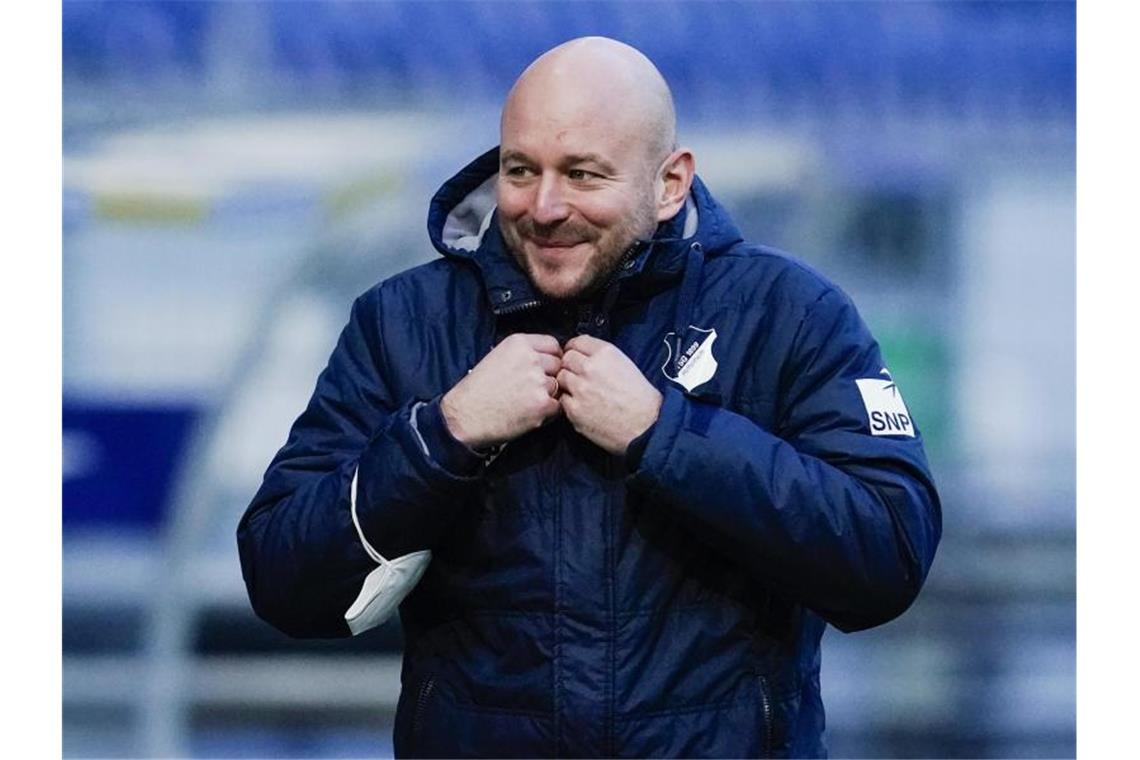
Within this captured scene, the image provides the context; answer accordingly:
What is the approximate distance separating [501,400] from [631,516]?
8.5 inches

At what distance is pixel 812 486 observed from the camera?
2.06 metres

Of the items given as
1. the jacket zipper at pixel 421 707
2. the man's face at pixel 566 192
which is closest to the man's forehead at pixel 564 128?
the man's face at pixel 566 192

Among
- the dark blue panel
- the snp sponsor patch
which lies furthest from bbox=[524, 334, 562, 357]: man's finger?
the dark blue panel

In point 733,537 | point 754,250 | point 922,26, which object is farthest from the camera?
point 922,26

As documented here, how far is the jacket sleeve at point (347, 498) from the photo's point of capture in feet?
6.85

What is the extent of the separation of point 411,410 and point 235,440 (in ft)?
6.61

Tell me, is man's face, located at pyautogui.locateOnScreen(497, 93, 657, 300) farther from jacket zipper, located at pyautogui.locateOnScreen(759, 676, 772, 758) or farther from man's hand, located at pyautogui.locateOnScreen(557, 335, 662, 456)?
jacket zipper, located at pyautogui.locateOnScreen(759, 676, 772, 758)

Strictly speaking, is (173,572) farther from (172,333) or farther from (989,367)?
(989,367)

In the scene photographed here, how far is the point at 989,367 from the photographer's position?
4066mm

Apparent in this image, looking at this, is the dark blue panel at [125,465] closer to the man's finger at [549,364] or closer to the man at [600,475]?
the man at [600,475]

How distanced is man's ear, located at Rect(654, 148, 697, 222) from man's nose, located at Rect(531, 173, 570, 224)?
6.7 inches

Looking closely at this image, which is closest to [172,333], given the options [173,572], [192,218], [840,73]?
[192,218]

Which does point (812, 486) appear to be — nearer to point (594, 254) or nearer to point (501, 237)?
point (594, 254)

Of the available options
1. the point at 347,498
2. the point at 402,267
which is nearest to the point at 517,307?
the point at 347,498
